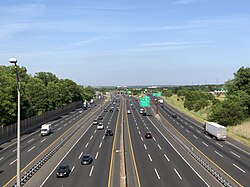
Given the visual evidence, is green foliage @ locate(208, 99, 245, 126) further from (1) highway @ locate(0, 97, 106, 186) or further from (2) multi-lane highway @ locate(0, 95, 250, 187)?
(1) highway @ locate(0, 97, 106, 186)

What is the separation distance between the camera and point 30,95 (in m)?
98.7

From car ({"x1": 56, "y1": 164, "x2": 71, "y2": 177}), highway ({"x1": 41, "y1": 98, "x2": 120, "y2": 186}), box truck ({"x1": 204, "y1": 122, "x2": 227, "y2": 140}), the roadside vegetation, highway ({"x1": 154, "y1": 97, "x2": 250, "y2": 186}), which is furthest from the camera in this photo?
the roadside vegetation

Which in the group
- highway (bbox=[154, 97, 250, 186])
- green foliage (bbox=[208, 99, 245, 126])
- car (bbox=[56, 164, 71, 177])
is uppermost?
green foliage (bbox=[208, 99, 245, 126])

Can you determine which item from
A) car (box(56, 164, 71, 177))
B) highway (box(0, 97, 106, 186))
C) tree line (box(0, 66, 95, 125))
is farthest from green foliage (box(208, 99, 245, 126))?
car (box(56, 164, 71, 177))

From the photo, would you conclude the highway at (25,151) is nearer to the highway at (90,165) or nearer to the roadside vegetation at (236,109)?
the highway at (90,165)

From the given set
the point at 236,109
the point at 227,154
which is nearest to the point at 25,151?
the point at 227,154

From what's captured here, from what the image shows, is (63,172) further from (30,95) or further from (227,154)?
(30,95)

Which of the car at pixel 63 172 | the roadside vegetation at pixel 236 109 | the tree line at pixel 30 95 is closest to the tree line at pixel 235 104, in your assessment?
the roadside vegetation at pixel 236 109

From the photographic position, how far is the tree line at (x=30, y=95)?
221ft

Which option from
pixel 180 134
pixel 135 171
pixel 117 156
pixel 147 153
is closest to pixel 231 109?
pixel 180 134

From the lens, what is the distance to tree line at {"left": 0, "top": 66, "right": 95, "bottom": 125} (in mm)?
67312

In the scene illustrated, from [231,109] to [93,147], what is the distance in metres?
51.2

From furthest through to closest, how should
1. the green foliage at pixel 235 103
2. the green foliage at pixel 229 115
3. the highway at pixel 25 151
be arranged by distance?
the green foliage at pixel 235 103
the green foliage at pixel 229 115
the highway at pixel 25 151

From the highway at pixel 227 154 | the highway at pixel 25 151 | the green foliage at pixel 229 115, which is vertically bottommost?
the highway at pixel 25 151
